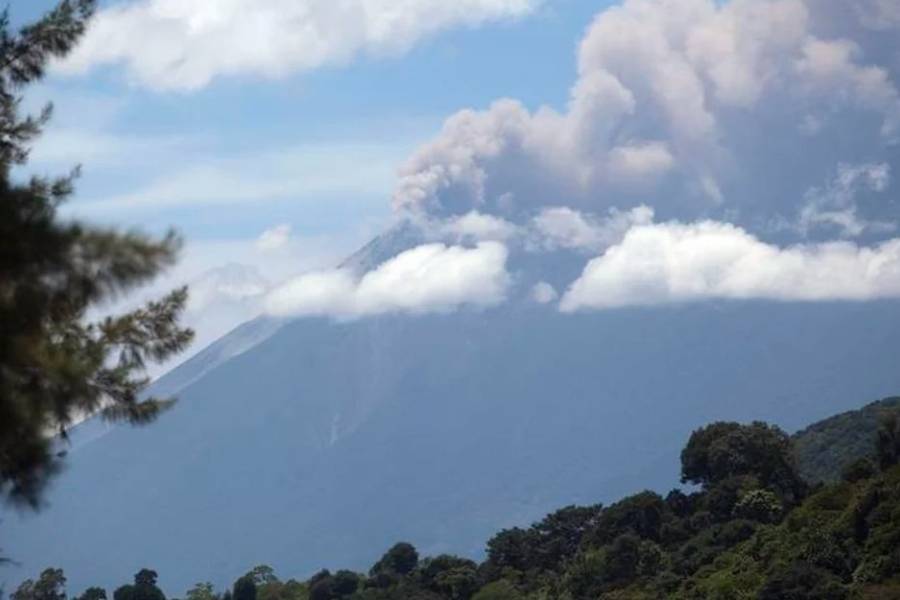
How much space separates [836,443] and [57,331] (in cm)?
6239

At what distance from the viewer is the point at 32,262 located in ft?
22.4

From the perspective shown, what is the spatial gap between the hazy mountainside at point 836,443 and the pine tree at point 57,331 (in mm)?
52924

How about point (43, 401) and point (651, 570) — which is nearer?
point (43, 401)

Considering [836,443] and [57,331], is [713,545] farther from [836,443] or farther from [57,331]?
[57,331]

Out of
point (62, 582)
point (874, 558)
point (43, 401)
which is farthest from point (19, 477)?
point (62, 582)

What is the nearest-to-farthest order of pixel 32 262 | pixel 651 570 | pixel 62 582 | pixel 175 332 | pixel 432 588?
1. pixel 32 262
2. pixel 175 332
3. pixel 651 570
4. pixel 432 588
5. pixel 62 582

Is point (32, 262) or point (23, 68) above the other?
point (23, 68)

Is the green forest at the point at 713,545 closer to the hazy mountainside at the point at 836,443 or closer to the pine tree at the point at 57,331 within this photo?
the hazy mountainside at the point at 836,443

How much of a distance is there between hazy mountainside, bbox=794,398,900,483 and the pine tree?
5292cm

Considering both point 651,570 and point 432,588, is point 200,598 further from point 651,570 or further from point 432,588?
point 651,570

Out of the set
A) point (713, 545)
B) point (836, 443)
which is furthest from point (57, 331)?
point (836, 443)

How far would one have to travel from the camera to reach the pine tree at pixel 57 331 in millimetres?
6797

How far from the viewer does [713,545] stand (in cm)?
4344

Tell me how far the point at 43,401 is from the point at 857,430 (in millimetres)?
63743
